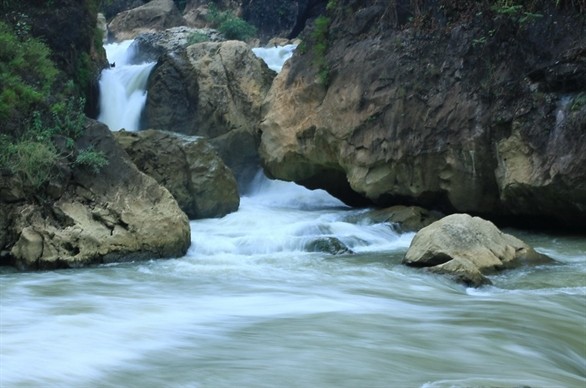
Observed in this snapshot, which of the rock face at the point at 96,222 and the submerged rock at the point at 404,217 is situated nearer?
the rock face at the point at 96,222

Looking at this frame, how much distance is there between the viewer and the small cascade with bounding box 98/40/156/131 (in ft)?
56.3

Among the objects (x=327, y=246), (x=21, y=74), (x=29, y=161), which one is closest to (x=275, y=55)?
(x=21, y=74)

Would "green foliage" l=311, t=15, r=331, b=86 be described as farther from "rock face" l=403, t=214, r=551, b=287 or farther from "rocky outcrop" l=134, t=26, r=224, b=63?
"rocky outcrop" l=134, t=26, r=224, b=63

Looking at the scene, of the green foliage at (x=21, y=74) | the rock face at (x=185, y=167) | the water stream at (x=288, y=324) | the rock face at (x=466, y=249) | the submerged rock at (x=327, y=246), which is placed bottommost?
the water stream at (x=288, y=324)

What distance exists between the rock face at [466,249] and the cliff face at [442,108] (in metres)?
2.55

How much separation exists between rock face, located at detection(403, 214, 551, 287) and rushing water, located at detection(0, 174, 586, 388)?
0.75ft

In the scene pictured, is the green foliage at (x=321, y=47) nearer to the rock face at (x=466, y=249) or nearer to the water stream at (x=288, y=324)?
the water stream at (x=288, y=324)

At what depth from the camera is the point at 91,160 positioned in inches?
399

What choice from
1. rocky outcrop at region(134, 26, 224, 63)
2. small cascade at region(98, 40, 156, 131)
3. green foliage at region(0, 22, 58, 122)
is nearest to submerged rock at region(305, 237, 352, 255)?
green foliage at region(0, 22, 58, 122)

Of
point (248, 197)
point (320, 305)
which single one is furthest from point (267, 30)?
point (320, 305)

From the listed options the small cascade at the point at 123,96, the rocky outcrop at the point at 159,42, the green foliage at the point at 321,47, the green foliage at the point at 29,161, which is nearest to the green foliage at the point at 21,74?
the green foliage at the point at 29,161

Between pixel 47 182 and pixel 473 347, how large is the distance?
6591 mm

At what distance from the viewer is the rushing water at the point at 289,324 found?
4.48 metres

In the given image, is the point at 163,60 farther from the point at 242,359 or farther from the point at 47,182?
the point at 242,359
